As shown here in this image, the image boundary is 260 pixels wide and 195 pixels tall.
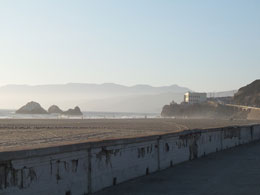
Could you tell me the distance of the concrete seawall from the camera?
612 cm

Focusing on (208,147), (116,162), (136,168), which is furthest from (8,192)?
(208,147)

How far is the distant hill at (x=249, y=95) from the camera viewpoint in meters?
139

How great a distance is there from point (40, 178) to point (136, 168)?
353cm

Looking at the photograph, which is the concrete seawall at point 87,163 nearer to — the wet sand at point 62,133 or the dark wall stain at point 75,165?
the dark wall stain at point 75,165

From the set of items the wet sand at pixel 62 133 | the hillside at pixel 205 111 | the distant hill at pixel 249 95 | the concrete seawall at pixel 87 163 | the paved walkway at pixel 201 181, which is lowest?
the paved walkway at pixel 201 181

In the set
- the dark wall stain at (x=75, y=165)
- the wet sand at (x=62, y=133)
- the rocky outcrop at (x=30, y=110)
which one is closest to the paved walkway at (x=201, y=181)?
the dark wall stain at (x=75, y=165)

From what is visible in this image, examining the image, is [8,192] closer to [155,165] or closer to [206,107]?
[155,165]

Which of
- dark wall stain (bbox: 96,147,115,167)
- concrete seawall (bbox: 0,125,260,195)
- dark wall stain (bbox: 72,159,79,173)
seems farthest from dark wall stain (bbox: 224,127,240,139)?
dark wall stain (bbox: 72,159,79,173)

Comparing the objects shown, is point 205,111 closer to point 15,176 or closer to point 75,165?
point 75,165

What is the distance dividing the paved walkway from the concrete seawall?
0.94 feet

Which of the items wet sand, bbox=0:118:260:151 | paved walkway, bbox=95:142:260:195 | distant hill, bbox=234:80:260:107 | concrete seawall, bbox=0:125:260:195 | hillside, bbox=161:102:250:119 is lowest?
paved walkway, bbox=95:142:260:195

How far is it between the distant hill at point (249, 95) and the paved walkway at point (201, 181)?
5114 inches

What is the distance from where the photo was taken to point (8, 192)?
5895 millimetres

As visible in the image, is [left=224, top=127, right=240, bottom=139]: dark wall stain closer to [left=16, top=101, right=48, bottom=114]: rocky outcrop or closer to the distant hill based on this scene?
the distant hill
